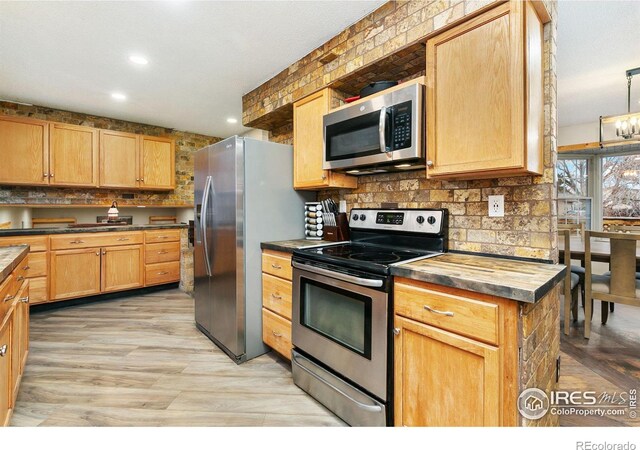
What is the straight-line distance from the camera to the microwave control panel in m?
1.78

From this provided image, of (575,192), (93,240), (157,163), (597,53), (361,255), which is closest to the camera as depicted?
(361,255)

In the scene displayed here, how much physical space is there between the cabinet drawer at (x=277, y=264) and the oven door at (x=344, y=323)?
0.51 feet

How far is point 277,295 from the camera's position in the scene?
2.33 meters

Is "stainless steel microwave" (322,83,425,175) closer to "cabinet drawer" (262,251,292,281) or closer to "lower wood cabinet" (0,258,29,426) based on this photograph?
"cabinet drawer" (262,251,292,281)

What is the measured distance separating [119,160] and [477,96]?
465 centimetres

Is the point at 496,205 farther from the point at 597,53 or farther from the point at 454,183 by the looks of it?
the point at 597,53

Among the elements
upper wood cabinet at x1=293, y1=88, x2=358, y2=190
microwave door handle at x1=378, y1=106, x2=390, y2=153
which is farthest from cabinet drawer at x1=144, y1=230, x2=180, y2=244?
microwave door handle at x1=378, y1=106, x2=390, y2=153

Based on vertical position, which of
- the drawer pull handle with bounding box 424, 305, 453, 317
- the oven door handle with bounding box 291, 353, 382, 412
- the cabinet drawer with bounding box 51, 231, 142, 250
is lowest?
the oven door handle with bounding box 291, 353, 382, 412

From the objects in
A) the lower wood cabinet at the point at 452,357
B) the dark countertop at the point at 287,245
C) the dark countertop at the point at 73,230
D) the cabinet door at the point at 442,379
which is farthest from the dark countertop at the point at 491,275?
the dark countertop at the point at 73,230

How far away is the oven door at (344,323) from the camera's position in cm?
153

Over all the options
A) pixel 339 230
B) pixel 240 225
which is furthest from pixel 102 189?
pixel 339 230

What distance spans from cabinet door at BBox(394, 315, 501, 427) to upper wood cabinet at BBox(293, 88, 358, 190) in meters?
1.27

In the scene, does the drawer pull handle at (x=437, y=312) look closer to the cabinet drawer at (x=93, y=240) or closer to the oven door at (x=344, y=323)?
the oven door at (x=344, y=323)

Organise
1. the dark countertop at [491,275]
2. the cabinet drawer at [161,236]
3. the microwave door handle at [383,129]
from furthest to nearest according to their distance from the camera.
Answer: the cabinet drawer at [161,236]
the microwave door handle at [383,129]
the dark countertop at [491,275]
